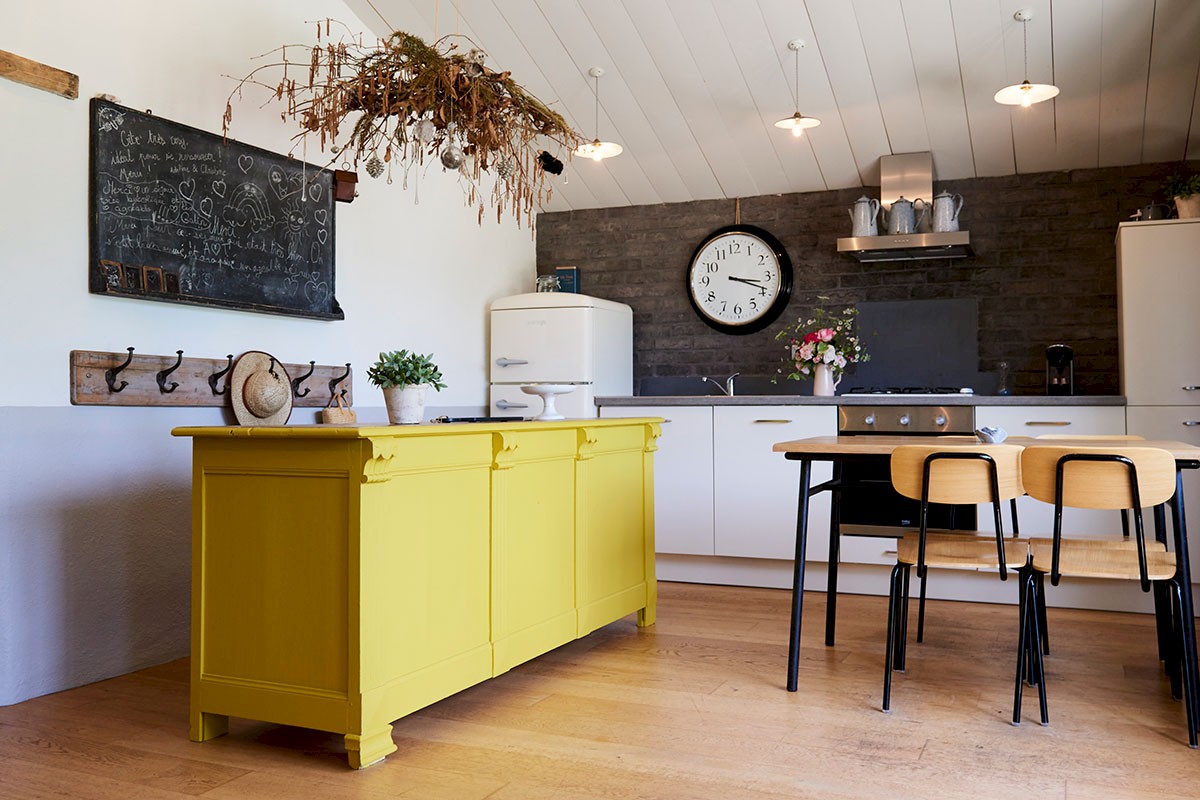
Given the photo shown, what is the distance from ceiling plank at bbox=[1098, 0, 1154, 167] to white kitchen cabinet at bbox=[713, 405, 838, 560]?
198cm

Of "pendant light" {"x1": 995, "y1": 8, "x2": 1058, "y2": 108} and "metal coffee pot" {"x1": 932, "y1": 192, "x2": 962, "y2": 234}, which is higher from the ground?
"pendant light" {"x1": 995, "y1": 8, "x2": 1058, "y2": 108}

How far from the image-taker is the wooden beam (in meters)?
3.25

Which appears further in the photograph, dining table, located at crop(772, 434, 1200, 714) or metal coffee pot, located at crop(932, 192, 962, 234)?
metal coffee pot, located at crop(932, 192, 962, 234)

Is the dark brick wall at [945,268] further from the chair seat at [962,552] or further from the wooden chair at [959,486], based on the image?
the wooden chair at [959,486]

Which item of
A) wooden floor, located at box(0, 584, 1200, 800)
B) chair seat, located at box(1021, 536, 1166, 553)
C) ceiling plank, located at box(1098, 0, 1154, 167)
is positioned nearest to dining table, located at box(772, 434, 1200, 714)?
chair seat, located at box(1021, 536, 1166, 553)

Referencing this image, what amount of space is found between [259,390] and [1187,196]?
14.1 ft

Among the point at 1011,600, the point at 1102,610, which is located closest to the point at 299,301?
the point at 1011,600

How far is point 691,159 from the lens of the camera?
19.3 feet

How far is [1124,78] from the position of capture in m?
4.72

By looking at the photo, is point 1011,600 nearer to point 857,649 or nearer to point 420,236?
point 857,649

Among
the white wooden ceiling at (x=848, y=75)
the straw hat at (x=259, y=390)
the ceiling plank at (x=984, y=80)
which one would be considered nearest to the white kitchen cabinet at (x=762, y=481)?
the white wooden ceiling at (x=848, y=75)

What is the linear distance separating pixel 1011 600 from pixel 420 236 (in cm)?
348

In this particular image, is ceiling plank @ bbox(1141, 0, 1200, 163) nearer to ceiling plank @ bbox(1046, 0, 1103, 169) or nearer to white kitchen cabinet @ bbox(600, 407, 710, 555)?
ceiling plank @ bbox(1046, 0, 1103, 169)

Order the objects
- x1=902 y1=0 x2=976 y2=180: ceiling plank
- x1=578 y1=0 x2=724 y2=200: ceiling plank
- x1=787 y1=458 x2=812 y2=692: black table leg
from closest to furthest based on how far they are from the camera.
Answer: x1=787 y1=458 x2=812 y2=692: black table leg → x1=902 y1=0 x2=976 y2=180: ceiling plank → x1=578 y1=0 x2=724 y2=200: ceiling plank
